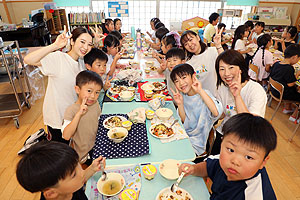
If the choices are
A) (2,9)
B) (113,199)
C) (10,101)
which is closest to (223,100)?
(113,199)

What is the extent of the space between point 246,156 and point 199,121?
0.99m

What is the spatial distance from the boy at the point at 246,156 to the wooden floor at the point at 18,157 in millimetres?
1582

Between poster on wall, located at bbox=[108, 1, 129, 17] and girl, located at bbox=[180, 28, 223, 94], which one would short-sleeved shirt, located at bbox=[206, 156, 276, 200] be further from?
poster on wall, located at bbox=[108, 1, 129, 17]

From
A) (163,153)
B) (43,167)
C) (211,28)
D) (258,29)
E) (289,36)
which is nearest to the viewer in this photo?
(43,167)

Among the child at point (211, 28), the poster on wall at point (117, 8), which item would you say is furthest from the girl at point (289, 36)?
the poster on wall at point (117, 8)

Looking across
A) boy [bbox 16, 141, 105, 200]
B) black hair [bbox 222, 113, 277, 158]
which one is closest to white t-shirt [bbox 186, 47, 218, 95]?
black hair [bbox 222, 113, 277, 158]

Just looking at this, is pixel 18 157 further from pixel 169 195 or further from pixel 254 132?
pixel 254 132

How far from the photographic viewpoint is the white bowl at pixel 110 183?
1150 millimetres

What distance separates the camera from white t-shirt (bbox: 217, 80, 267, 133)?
5.32 ft

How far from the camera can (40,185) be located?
86 centimetres

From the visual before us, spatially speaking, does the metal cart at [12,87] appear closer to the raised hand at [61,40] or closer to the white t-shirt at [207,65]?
the raised hand at [61,40]

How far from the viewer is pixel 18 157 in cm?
264

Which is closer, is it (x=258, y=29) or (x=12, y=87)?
(x=12, y=87)

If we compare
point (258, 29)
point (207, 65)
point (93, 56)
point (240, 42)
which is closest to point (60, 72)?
point (93, 56)
